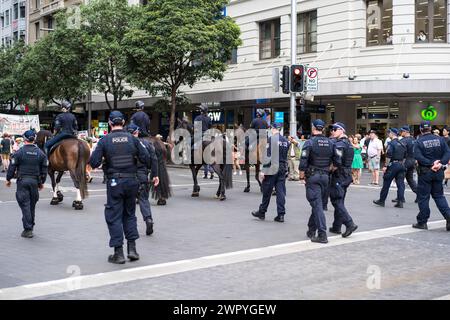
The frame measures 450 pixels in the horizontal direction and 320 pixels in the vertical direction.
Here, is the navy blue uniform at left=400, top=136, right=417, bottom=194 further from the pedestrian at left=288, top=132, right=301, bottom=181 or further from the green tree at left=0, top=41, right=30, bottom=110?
the green tree at left=0, top=41, right=30, bottom=110

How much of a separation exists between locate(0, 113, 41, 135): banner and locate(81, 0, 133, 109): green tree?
4630 mm

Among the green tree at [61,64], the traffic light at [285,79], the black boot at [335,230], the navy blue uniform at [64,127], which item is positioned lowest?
the black boot at [335,230]

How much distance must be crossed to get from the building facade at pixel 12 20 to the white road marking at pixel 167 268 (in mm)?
59395

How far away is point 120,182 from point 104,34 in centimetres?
3086

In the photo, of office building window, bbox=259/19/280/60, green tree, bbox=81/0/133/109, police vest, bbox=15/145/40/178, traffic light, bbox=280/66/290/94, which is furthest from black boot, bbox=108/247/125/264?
green tree, bbox=81/0/133/109

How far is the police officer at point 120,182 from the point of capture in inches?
325

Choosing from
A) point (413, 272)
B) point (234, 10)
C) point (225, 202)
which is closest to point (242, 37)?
point (234, 10)

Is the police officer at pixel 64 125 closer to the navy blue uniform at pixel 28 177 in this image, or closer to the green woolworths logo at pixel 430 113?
the navy blue uniform at pixel 28 177

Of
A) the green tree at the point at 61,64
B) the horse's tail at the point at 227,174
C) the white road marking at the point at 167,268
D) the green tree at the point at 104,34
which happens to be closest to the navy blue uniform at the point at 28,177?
the white road marking at the point at 167,268

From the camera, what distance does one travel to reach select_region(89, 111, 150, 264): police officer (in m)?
8.26

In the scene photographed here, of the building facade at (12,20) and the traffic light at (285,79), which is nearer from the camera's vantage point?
the traffic light at (285,79)

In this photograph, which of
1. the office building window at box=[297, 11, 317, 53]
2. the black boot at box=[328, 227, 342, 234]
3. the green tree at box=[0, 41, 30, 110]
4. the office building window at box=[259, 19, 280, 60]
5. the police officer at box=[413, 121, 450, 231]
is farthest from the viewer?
the green tree at box=[0, 41, 30, 110]

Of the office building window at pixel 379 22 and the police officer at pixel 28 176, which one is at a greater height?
the office building window at pixel 379 22
